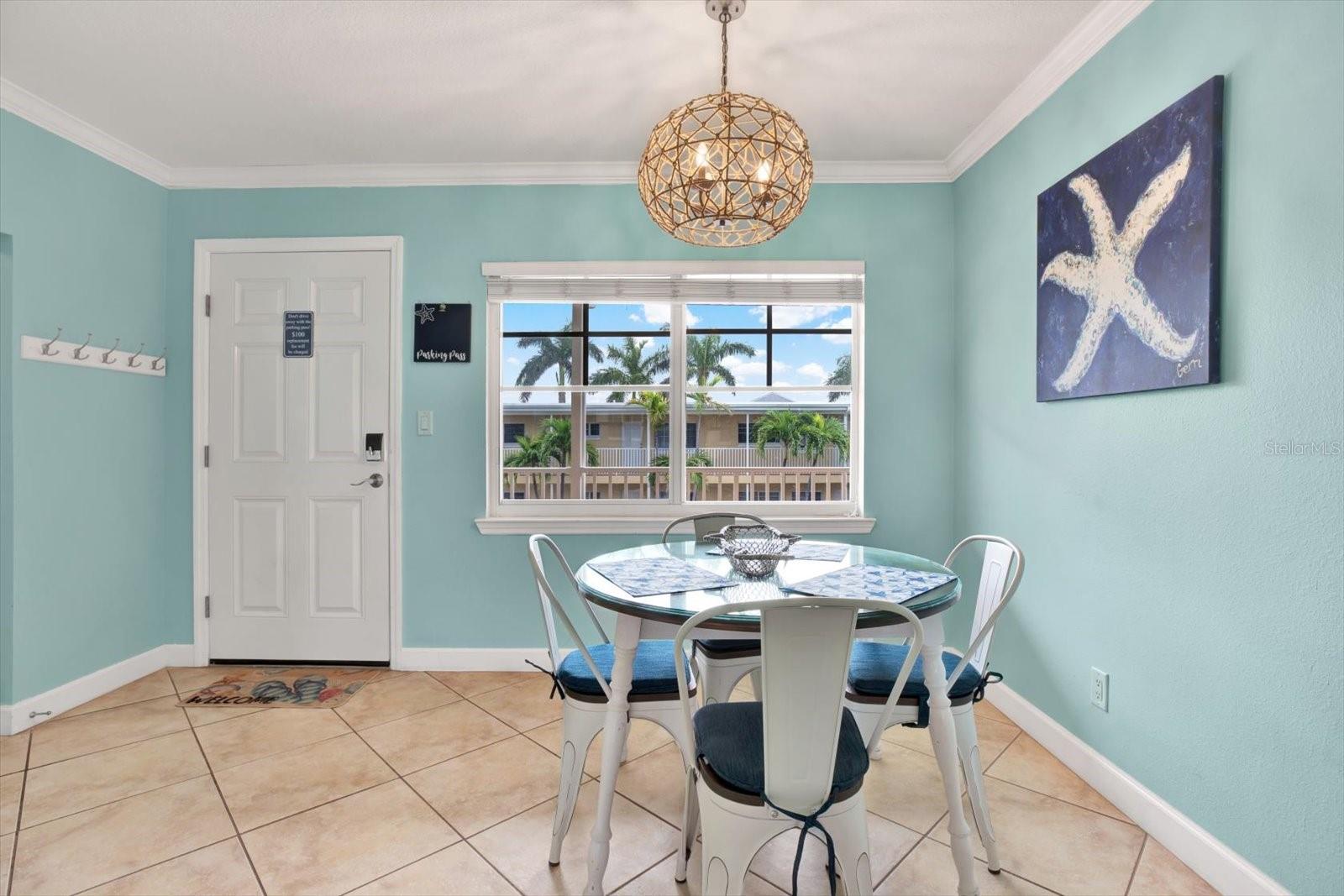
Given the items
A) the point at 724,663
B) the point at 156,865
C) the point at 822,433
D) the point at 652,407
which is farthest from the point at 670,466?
the point at 156,865

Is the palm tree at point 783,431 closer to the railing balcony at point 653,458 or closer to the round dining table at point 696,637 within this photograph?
the railing balcony at point 653,458

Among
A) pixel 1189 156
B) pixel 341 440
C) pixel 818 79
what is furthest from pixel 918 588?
pixel 341 440

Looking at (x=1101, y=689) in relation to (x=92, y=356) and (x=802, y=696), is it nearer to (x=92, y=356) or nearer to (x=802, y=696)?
(x=802, y=696)

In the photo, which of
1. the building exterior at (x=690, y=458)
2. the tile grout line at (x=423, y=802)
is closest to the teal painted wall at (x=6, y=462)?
the tile grout line at (x=423, y=802)

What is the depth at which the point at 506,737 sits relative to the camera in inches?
94.9

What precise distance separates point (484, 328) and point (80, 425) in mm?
1682

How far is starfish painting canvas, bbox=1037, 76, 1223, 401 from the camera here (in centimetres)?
162

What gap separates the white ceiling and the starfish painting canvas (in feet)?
1.70

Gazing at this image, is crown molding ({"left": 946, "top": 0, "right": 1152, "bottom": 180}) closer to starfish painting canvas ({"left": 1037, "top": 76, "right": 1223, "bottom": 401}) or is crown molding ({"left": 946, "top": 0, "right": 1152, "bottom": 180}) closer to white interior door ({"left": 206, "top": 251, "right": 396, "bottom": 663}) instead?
starfish painting canvas ({"left": 1037, "top": 76, "right": 1223, "bottom": 401})

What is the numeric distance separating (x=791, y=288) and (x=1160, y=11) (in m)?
1.58

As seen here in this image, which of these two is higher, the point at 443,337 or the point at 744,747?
the point at 443,337

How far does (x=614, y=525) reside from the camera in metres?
3.07

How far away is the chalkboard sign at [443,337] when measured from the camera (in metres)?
3.08

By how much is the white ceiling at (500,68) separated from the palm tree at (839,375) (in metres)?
0.93
